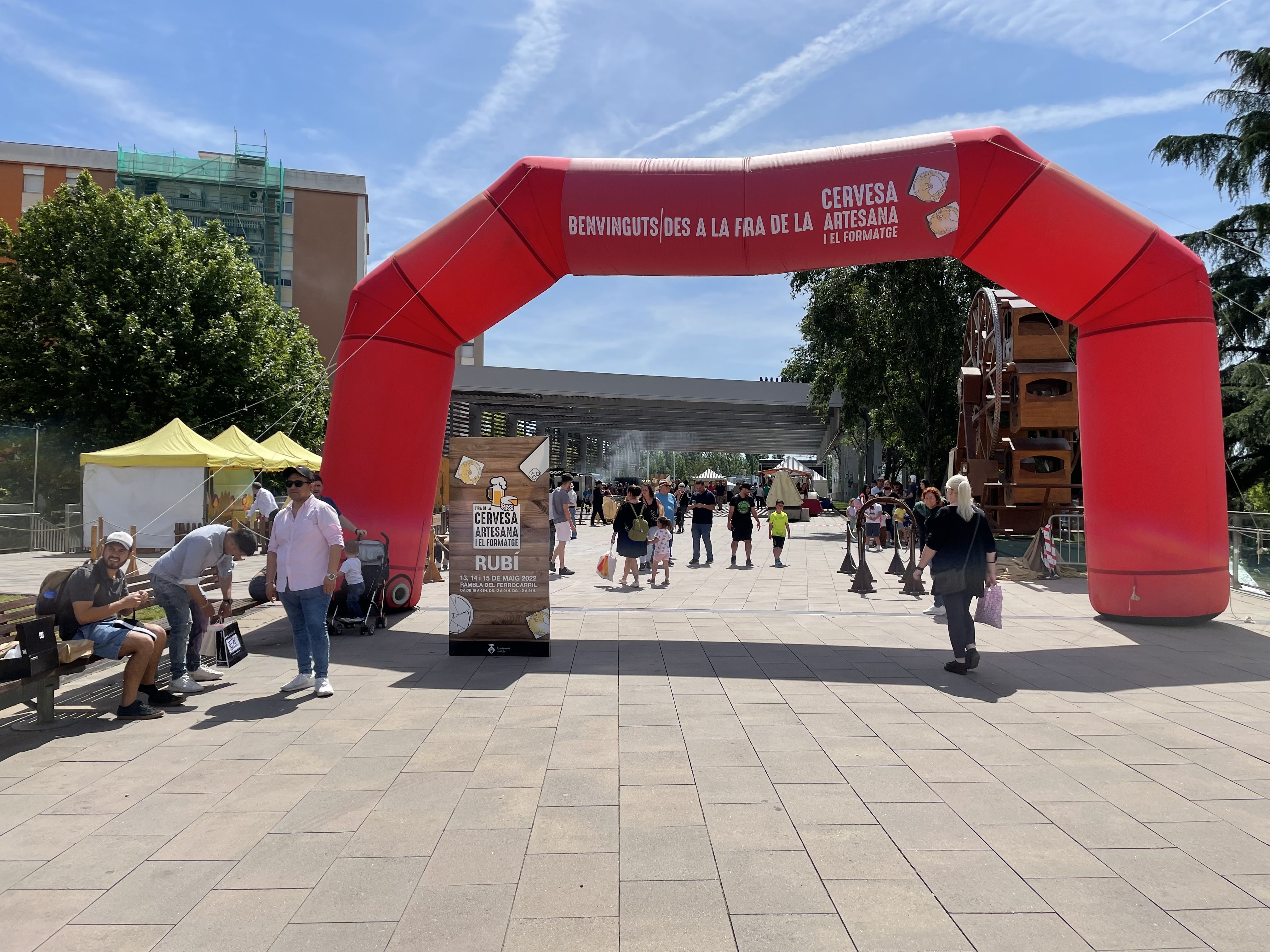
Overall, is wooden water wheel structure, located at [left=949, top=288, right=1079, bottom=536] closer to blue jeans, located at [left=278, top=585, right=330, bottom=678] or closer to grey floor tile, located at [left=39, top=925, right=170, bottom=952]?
blue jeans, located at [left=278, top=585, right=330, bottom=678]

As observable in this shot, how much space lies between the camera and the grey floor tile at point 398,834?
355cm

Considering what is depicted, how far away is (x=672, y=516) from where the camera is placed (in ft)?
51.3

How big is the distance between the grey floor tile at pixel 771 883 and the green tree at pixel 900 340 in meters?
24.0

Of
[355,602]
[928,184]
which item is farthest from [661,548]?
[928,184]

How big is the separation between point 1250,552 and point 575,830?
11633 mm

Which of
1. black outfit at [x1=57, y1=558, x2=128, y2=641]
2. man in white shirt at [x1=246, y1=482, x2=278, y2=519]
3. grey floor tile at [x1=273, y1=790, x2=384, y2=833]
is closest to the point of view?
grey floor tile at [x1=273, y1=790, x2=384, y2=833]

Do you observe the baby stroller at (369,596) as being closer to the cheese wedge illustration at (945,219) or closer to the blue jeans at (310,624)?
the blue jeans at (310,624)

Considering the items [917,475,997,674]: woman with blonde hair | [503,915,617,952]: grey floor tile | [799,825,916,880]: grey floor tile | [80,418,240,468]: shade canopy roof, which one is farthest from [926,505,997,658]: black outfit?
[80,418,240,468]: shade canopy roof

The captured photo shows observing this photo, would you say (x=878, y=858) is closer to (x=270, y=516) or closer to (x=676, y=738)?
(x=676, y=738)

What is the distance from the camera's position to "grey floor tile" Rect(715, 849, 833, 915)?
308cm

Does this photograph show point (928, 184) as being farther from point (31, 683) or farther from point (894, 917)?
point (31, 683)

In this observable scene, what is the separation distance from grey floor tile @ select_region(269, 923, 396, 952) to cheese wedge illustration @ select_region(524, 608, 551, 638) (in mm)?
4556

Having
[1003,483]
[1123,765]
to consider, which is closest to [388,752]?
[1123,765]

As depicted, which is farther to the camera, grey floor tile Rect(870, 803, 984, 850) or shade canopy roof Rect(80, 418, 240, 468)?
shade canopy roof Rect(80, 418, 240, 468)
